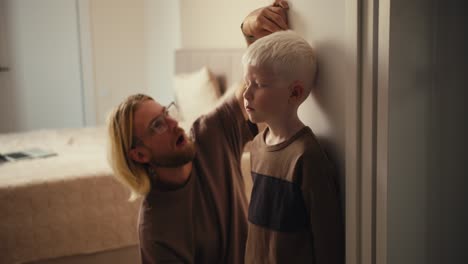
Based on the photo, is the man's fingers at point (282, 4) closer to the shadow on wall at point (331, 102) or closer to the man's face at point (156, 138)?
the shadow on wall at point (331, 102)

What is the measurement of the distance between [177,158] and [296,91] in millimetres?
454

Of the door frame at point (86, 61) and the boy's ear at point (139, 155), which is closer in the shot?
the boy's ear at point (139, 155)

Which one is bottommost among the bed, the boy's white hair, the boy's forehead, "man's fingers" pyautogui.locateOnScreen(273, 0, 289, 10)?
the bed

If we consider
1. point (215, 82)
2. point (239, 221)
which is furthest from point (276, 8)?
point (215, 82)

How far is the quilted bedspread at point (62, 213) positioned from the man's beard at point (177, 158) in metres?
0.98

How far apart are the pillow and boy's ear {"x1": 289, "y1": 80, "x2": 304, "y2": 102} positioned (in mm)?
2089

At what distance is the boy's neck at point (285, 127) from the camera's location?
975 mm

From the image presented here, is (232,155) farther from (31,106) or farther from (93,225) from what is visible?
(31,106)

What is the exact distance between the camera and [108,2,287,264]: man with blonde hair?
1.30m

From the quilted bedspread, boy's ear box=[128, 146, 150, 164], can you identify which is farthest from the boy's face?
the quilted bedspread

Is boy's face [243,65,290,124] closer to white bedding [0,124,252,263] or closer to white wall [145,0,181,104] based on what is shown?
white bedding [0,124,252,263]

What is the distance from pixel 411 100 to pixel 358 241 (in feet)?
0.84

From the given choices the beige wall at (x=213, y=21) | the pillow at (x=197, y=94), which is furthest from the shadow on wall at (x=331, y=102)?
the pillow at (x=197, y=94)

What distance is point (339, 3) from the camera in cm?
88
